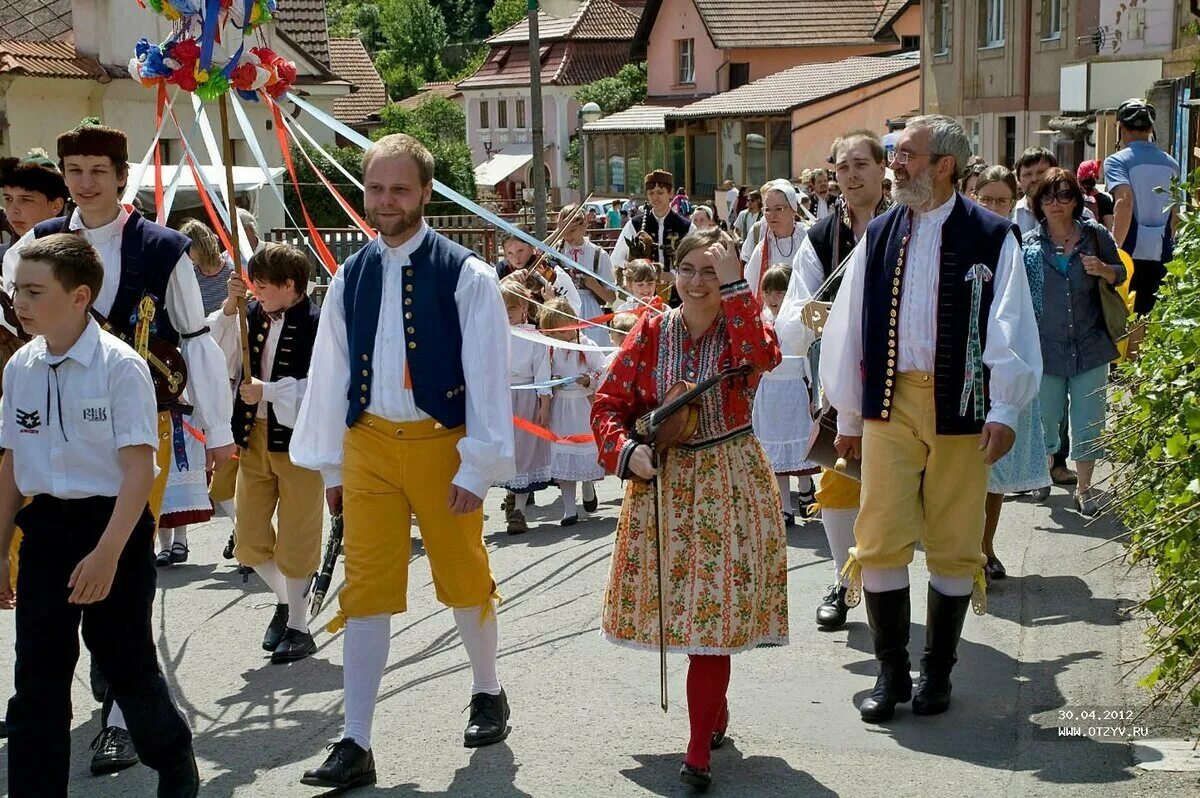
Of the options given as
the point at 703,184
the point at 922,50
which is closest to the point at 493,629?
the point at 922,50

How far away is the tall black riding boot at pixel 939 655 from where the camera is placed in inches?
213

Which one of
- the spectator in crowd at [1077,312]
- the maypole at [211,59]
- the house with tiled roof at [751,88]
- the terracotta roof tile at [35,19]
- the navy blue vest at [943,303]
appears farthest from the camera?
the house with tiled roof at [751,88]

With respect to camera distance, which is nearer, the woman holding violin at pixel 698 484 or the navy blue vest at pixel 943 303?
the woman holding violin at pixel 698 484

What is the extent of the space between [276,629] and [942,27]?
2893 centimetres

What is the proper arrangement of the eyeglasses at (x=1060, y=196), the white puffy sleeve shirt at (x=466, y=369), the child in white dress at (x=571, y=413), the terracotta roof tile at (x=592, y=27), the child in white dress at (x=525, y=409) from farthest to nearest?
the terracotta roof tile at (x=592, y=27), the child in white dress at (x=571, y=413), the child in white dress at (x=525, y=409), the eyeglasses at (x=1060, y=196), the white puffy sleeve shirt at (x=466, y=369)

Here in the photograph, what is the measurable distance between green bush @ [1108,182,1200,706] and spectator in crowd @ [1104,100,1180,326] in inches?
179

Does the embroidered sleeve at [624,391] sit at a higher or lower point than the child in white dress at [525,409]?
higher

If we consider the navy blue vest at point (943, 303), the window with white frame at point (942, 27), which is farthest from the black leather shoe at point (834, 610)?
the window with white frame at point (942, 27)

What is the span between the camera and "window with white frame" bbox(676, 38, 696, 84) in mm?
53250

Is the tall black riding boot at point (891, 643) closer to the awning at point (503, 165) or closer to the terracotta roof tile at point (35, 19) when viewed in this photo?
the terracotta roof tile at point (35, 19)

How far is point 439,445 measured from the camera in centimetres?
506

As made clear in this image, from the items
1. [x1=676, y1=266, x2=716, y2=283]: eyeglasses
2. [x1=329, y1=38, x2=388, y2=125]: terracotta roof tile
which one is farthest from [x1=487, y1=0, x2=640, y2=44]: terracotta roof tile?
[x1=676, y1=266, x2=716, y2=283]: eyeglasses

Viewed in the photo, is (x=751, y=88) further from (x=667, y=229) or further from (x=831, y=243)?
(x=831, y=243)

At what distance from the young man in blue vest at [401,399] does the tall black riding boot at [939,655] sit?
5.28 ft
